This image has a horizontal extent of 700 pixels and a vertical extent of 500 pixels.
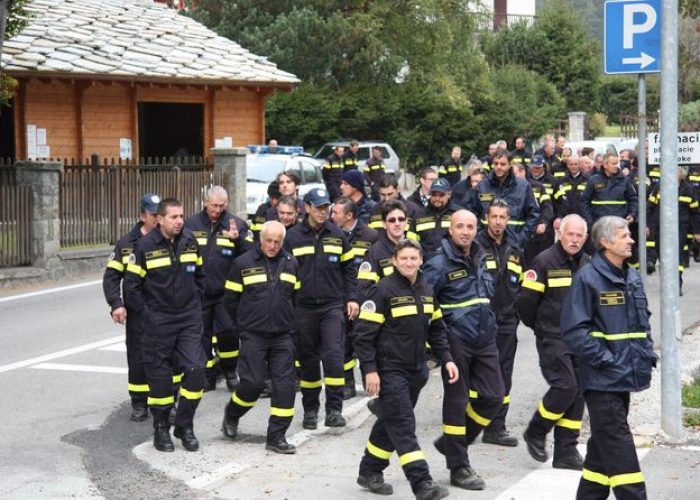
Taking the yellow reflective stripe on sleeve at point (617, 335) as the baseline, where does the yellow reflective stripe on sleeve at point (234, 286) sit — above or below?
above

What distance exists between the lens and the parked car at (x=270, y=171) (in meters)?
26.5

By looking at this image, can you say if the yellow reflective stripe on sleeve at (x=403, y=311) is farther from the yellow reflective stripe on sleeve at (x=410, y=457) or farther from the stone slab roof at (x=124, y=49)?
the stone slab roof at (x=124, y=49)

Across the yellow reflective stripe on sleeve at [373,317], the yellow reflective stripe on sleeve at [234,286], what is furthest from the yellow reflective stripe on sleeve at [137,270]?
the yellow reflective stripe on sleeve at [373,317]

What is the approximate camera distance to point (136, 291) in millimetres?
9805

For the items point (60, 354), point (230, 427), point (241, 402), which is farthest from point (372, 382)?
point (60, 354)

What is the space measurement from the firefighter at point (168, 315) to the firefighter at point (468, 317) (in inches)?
80.2

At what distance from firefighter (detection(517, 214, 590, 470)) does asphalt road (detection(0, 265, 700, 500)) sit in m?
0.21

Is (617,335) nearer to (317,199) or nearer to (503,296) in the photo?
(503,296)

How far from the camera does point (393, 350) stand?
8078mm

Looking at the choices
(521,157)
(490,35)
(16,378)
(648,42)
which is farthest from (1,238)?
(490,35)

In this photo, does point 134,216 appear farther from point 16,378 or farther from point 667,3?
point 667,3

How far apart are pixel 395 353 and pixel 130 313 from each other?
121 inches

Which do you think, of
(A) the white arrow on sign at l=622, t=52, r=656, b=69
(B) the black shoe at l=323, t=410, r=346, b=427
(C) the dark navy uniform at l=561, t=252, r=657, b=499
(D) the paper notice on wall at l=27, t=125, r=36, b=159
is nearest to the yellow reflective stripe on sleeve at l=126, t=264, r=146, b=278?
(B) the black shoe at l=323, t=410, r=346, b=427

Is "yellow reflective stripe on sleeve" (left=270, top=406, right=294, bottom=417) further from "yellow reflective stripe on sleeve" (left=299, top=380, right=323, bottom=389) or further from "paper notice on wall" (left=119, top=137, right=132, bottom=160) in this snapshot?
"paper notice on wall" (left=119, top=137, right=132, bottom=160)
